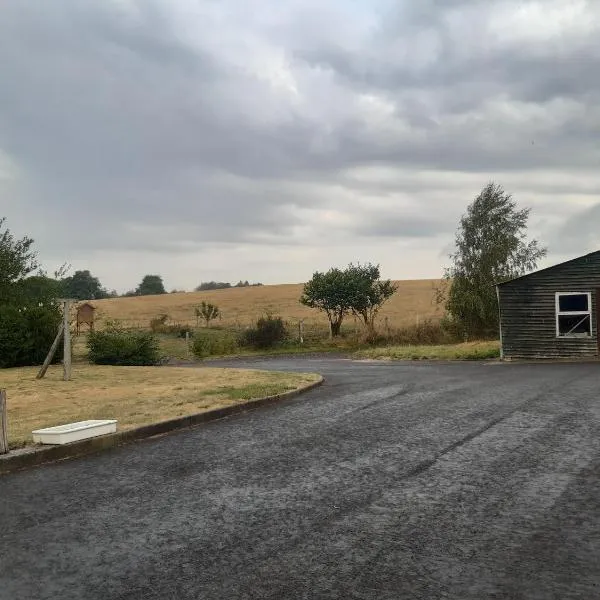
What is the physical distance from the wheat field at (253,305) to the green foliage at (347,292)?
1473cm

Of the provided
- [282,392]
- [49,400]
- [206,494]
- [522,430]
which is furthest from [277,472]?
[49,400]

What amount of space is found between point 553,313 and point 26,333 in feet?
65.6

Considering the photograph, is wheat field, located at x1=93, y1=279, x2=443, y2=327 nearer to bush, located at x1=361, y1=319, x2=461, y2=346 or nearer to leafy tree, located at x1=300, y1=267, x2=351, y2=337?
leafy tree, located at x1=300, y1=267, x2=351, y2=337

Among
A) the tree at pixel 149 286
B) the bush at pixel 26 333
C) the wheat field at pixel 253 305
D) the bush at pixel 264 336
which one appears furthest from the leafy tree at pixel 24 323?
the tree at pixel 149 286

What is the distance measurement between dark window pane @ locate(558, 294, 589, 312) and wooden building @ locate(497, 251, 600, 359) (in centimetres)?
5

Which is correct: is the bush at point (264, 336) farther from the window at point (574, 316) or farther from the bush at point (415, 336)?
the window at point (574, 316)

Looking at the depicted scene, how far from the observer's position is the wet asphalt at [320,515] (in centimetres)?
416

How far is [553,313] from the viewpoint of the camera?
26.5m

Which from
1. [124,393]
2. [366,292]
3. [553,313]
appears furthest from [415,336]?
[124,393]

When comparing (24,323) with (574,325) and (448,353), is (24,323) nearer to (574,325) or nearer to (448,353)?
(448,353)

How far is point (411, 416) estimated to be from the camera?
10859mm

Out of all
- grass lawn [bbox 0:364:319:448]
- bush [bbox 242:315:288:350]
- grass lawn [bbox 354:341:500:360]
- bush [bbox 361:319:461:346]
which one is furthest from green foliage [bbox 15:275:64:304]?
bush [bbox 361:319:461:346]

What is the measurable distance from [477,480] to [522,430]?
3083mm

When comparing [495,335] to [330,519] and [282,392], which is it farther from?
[330,519]
